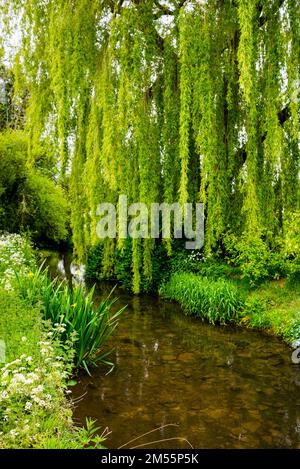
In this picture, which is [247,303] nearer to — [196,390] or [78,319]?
[196,390]

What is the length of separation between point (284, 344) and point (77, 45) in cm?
592

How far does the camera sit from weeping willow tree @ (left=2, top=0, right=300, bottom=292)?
7.59m

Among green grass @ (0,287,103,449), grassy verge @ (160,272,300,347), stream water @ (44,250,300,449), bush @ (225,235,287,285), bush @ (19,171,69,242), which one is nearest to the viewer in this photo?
green grass @ (0,287,103,449)

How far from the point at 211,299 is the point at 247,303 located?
651 mm

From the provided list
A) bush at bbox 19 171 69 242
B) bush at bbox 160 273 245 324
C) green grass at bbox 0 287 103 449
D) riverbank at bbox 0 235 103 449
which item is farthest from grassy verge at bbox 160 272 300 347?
bush at bbox 19 171 69 242

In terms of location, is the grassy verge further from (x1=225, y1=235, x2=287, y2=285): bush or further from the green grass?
the green grass

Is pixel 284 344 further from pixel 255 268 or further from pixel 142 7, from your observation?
pixel 142 7

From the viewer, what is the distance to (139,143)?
8156 millimetres

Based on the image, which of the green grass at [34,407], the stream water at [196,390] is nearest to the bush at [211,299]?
the stream water at [196,390]

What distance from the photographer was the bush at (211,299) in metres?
8.05

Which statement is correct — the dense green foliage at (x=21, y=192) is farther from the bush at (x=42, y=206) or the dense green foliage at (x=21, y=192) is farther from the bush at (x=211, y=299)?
the bush at (x=211, y=299)

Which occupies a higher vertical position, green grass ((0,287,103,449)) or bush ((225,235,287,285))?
bush ((225,235,287,285))

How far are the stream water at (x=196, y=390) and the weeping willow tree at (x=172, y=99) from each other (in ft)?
6.61

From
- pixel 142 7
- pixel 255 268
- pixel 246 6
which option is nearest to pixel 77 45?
pixel 142 7
